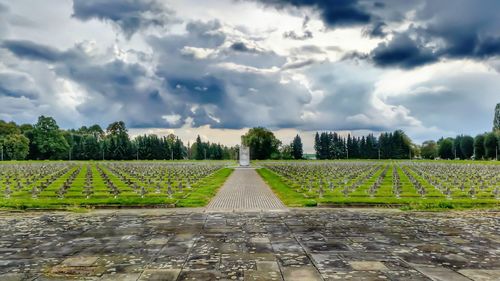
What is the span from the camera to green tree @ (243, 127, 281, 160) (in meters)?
136

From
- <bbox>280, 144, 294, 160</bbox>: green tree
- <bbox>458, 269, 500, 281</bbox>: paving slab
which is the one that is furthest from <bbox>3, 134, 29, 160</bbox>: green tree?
<bbox>458, 269, 500, 281</bbox>: paving slab

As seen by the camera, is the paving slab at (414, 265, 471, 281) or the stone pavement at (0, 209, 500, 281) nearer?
the paving slab at (414, 265, 471, 281)

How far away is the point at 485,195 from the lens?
27016 millimetres

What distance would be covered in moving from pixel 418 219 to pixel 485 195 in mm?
14679

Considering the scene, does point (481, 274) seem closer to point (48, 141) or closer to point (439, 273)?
point (439, 273)

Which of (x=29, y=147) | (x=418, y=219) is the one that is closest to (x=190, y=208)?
(x=418, y=219)

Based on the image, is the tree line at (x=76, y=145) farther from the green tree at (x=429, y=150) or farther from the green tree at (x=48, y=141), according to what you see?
the green tree at (x=429, y=150)

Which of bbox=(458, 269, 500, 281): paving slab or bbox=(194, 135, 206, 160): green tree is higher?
bbox=(194, 135, 206, 160): green tree

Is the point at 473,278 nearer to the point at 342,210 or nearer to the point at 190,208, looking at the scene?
the point at 342,210

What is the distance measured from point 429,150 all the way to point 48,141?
153m

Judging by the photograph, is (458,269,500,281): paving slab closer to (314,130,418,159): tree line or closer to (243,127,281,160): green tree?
(243,127,281,160): green tree

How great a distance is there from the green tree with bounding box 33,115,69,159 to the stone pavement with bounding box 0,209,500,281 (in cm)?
11760

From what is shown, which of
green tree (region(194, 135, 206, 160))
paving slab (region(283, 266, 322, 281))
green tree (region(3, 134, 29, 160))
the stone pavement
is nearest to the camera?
paving slab (region(283, 266, 322, 281))

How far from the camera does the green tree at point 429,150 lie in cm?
17265
